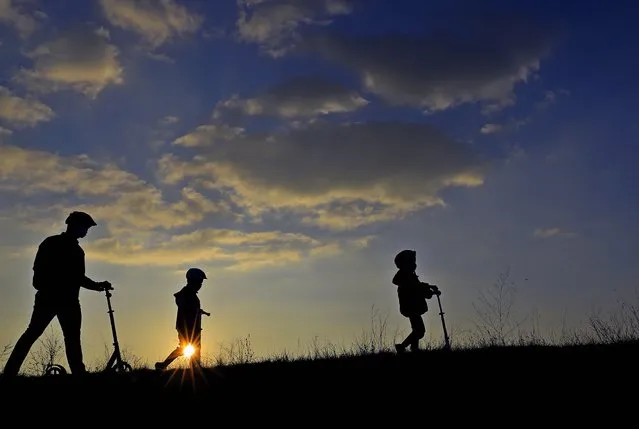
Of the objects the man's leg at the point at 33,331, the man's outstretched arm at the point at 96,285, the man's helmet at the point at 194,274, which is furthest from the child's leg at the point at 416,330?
the man's leg at the point at 33,331

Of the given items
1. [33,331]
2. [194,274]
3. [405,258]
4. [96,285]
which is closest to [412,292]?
[405,258]

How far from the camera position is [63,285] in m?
9.25

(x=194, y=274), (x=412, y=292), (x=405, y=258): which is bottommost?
(x=412, y=292)

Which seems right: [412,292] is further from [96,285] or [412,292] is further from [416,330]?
[96,285]

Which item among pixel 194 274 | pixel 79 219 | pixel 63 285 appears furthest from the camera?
pixel 194 274

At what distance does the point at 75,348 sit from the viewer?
30.5ft

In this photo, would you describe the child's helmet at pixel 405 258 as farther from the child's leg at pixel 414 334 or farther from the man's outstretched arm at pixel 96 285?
the man's outstretched arm at pixel 96 285

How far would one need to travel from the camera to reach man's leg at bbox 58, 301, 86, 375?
9258 millimetres

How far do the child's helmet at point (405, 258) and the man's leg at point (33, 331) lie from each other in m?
Answer: 6.21

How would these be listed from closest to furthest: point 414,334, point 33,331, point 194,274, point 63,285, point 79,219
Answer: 1. point 33,331
2. point 63,285
3. point 79,219
4. point 414,334
5. point 194,274

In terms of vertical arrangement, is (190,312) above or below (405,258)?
below

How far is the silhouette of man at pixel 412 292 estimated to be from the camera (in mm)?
12133

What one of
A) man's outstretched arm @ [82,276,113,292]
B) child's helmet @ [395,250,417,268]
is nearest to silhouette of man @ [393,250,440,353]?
child's helmet @ [395,250,417,268]

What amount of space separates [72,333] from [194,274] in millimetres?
3648
